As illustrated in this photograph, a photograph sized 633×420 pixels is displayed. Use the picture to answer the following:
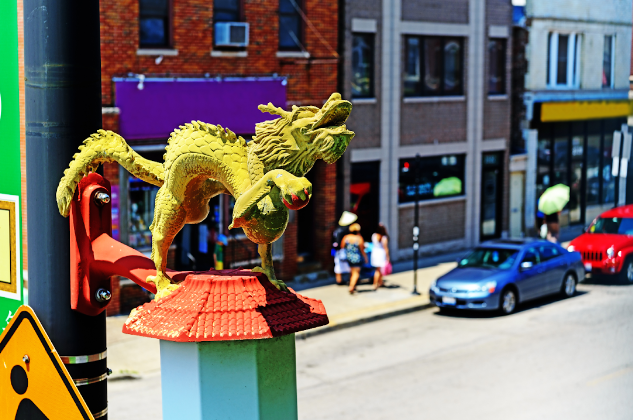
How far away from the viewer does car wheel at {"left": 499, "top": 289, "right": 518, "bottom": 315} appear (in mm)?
19859

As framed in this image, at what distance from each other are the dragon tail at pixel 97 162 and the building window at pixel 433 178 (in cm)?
2115

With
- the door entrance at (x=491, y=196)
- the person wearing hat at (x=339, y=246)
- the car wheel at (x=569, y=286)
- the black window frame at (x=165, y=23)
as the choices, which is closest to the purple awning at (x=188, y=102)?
the black window frame at (x=165, y=23)

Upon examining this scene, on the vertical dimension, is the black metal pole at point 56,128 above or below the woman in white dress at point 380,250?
above

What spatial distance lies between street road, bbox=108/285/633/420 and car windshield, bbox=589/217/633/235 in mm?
1849

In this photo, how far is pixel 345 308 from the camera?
2036 cm

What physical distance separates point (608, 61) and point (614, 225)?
11191 mm

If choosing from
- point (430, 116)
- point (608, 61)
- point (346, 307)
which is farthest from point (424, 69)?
point (346, 307)

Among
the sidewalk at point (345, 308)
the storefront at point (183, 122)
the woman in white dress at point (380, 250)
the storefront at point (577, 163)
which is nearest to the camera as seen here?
the sidewalk at point (345, 308)

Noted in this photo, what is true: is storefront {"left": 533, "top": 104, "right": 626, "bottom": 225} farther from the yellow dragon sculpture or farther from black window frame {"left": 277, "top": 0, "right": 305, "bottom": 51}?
the yellow dragon sculpture

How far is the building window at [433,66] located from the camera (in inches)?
1023

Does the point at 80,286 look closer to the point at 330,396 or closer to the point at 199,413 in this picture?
the point at 199,413

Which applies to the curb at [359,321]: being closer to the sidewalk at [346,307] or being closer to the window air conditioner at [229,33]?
the sidewalk at [346,307]

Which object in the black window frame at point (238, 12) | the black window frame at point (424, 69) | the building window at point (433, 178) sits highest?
the black window frame at point (238, 12)

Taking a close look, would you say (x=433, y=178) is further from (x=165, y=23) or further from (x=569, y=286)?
(x=165, y=23)
